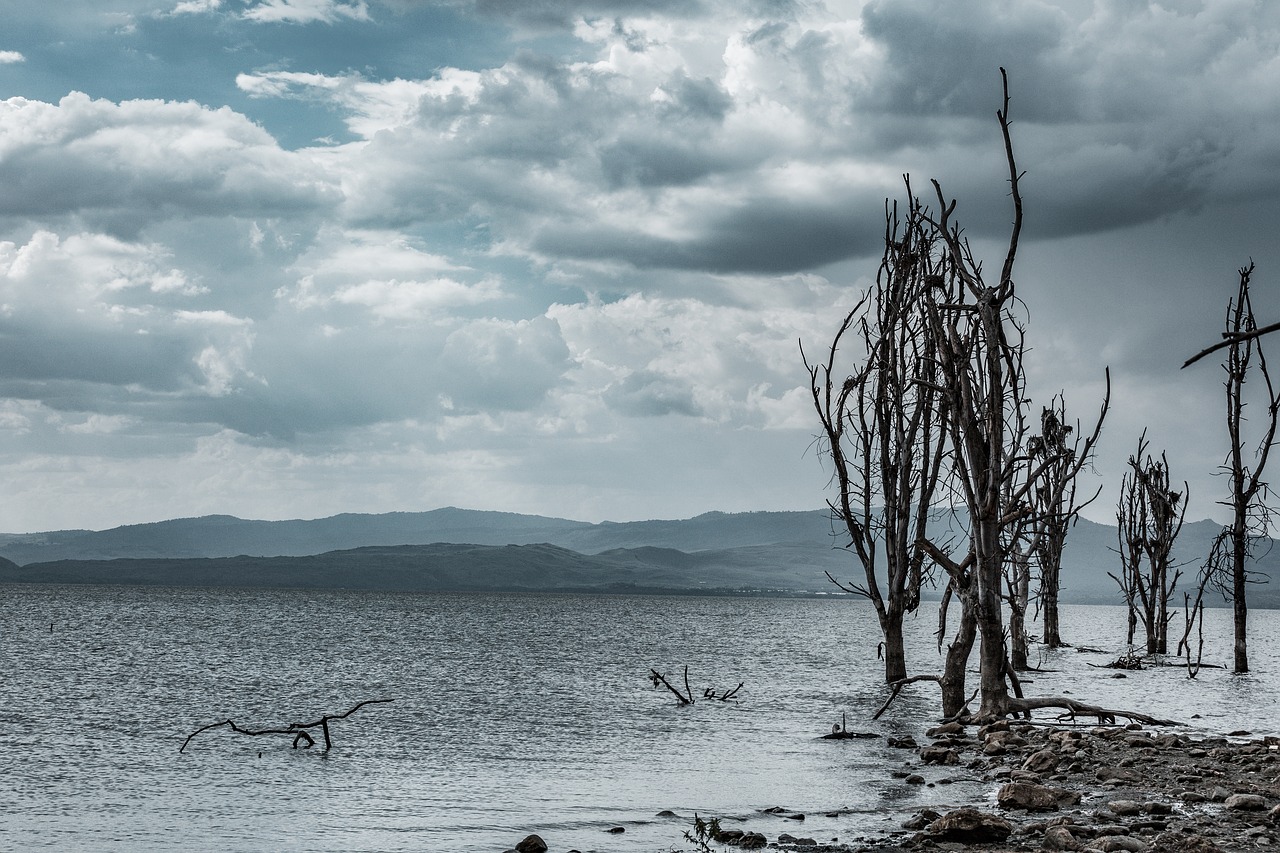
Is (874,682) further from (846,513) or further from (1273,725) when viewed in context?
(1273,725)

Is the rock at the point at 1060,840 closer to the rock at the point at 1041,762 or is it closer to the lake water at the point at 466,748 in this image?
the lake water at the point at 466,748

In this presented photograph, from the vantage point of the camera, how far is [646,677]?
52625 mm

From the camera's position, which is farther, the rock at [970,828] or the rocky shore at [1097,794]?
the rock at [970,828]

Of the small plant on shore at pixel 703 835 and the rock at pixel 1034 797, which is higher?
the rock at pixel 1034 797

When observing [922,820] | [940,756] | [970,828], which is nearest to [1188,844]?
[970,828]

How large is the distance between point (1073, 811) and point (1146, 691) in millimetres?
25294

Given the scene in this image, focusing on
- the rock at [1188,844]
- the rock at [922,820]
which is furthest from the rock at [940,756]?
the rock at [1188,844]

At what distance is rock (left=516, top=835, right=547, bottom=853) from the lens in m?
15.6

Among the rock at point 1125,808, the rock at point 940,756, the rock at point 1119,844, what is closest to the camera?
the rock at point 1119,844

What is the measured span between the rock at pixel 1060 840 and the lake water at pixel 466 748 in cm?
317

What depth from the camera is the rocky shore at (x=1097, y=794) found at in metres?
13.5

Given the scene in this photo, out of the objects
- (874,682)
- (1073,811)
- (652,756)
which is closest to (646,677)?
(874,682)

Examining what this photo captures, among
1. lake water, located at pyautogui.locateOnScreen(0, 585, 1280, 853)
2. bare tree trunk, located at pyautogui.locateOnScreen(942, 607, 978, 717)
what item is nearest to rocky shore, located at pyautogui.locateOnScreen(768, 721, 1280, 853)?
lake water, located at pyautogui.locateOnScreen(0, 585, 1280, 853)

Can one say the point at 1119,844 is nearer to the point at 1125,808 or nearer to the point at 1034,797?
the point at 1125,808
